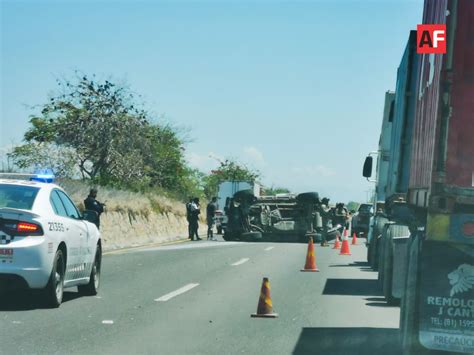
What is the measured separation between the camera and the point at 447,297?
741 cm

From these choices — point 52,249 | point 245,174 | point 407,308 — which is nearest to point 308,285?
point 52,249

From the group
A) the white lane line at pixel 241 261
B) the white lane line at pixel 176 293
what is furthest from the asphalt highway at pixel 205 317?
the white lane line at pixel 241 261

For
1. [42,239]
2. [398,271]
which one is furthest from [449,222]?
[42,239]

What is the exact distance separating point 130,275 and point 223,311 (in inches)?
225

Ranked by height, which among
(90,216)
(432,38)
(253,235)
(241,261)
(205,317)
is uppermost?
(432,38)

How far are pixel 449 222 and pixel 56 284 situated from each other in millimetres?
6095

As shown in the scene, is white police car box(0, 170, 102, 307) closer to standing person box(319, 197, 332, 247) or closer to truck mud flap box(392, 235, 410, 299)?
truck mud flap box(392, 235, 410, 299)

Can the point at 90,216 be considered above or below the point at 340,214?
below

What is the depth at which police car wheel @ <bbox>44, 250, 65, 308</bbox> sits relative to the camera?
456 inches

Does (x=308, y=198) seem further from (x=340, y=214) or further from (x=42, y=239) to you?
(x=42, y=239)

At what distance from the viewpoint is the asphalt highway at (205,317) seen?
9.27 meters

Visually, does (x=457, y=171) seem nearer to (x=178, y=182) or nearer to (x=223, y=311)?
(x=223, y=311)

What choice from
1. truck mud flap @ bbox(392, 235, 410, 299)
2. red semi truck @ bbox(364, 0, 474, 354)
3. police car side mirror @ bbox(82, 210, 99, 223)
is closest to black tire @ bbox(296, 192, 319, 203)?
truck mud flap @ bbox(392, 235, 410, 299)

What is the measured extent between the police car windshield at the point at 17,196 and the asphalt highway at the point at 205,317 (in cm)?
127
